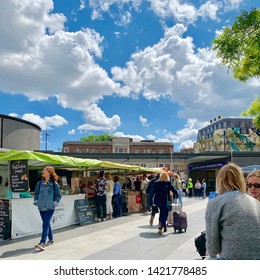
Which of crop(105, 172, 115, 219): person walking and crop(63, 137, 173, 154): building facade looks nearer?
crop(105, 172, 115, 219): person walking

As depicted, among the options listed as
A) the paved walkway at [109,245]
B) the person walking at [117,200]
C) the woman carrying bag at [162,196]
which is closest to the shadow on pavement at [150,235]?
the paved walkway at [109,245]

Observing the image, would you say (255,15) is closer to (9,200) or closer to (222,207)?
(222,207)

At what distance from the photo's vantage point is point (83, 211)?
11258 millimetres

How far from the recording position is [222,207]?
2525mm

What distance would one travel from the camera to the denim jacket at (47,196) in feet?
23.1

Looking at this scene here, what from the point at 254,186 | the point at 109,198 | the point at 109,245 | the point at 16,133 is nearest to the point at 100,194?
the point at 109,198

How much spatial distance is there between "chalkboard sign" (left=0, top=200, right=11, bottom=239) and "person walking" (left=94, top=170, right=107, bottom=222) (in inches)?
156

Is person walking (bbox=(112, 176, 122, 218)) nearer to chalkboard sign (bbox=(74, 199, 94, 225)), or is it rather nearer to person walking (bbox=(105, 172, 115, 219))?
person walking (bbox=(105, 172, 115, 219))

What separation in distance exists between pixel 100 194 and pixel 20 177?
3.76 metres

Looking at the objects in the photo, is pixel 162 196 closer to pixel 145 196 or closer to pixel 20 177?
pixel 20 177

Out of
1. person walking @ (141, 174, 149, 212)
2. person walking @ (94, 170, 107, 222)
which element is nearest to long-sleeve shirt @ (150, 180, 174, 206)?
person walking @ (94, 170, 107, 222)

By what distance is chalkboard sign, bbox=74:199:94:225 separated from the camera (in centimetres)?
1102

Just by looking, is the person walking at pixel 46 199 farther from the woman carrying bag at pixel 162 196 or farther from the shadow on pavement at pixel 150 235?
the woman carrying bag at pixel 162 196
